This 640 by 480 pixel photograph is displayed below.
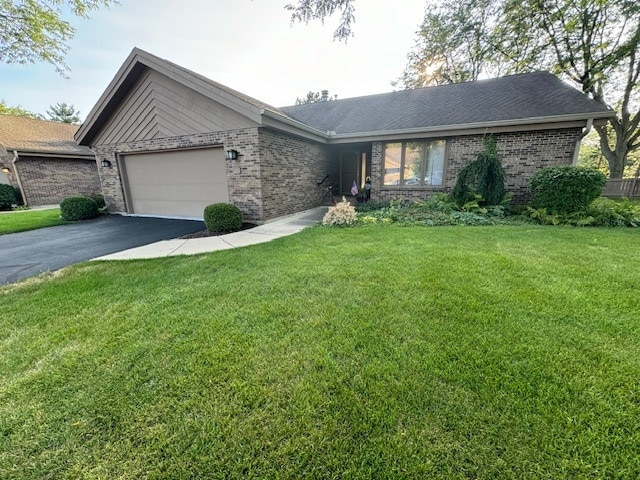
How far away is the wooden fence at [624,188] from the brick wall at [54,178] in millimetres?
26578

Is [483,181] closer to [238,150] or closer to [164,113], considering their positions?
[238,150]

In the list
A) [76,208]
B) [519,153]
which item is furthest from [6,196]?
[519,153]

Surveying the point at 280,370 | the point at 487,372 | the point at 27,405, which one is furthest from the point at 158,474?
the point at 487,372

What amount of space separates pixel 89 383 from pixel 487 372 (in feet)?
9.27

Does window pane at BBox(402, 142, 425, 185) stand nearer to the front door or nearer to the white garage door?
the front door

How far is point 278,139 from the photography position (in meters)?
7.91

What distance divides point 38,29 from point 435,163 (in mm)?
16402

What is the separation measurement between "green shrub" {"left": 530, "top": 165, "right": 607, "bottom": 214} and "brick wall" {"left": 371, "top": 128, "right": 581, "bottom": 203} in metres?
1.27

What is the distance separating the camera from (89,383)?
1.94 metres

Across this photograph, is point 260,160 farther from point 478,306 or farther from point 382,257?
point 478,306

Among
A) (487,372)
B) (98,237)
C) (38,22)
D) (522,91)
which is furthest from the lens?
(38,22)

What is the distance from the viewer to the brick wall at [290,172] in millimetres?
7598

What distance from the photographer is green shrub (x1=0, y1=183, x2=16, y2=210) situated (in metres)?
12.5

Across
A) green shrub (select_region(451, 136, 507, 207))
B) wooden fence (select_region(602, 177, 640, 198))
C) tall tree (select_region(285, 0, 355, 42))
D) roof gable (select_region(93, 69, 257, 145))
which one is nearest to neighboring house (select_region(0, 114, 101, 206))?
roof gable (select_region(93, 69, 257, 145))
